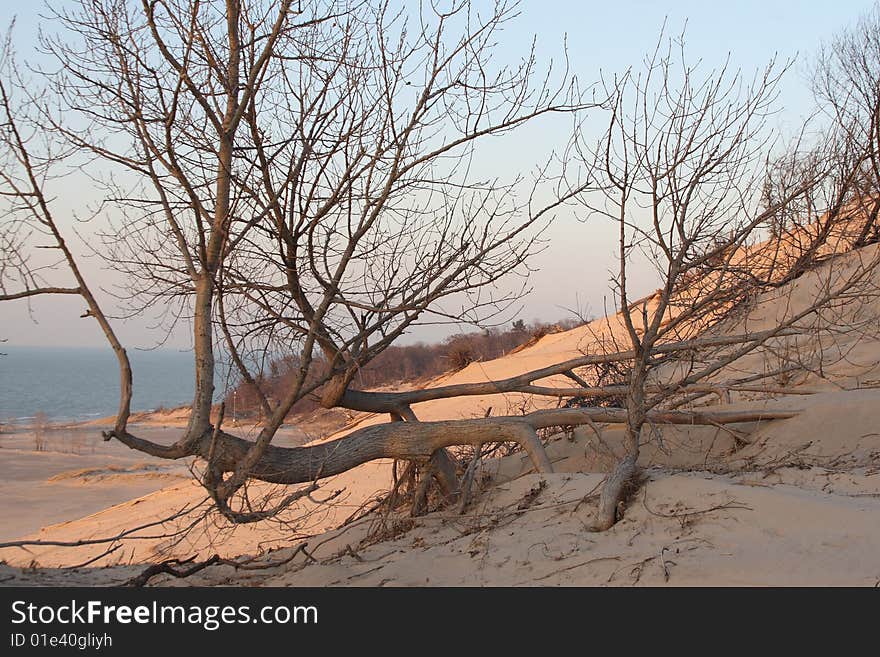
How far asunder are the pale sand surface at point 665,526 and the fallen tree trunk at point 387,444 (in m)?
0.33

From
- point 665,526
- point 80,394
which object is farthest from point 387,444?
point 80,394

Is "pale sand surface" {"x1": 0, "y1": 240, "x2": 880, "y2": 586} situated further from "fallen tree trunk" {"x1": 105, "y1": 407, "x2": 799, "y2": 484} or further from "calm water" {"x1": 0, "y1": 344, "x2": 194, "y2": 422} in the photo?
"calm water" {"x1": 0, "y1": 344, "x2": 194, "y2": 422}

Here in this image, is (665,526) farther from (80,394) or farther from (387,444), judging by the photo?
(80,394)

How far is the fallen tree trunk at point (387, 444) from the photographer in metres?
5.63

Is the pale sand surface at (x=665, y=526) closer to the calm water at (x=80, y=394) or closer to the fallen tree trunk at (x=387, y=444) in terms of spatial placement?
the fallen tree trunk at (x=387, y=444)

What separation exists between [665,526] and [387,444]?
2.44m

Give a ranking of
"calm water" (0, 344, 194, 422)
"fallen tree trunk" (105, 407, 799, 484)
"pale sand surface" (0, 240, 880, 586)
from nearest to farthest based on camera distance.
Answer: "pale sand surface" (0, 240, 880, 586)
"fallen tree trunk" (105, 407, 799, 484)
"calm water" (0, 344, 194, 422)

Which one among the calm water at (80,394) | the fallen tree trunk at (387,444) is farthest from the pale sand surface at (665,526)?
the calm water at (80,394)

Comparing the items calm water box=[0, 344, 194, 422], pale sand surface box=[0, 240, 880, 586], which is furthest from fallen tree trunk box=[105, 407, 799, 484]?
calm water box=[0, 344, 194, 422]

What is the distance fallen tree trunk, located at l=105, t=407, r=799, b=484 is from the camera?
5.63 m

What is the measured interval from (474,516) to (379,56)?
10.3 feet

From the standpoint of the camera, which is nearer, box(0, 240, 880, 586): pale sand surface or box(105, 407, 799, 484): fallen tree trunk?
box(0, 240, 880, 586): pale sand surface

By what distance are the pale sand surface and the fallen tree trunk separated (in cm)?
33

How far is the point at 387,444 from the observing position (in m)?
6.02
